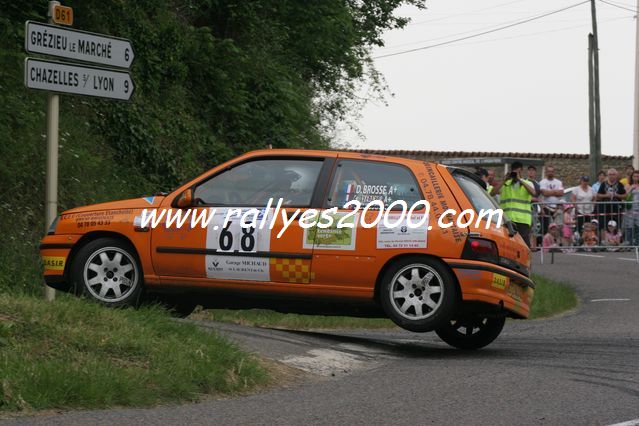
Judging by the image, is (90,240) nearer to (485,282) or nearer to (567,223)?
(485,282)

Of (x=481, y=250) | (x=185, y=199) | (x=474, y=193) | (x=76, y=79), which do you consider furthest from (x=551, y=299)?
(x=76, y=79)

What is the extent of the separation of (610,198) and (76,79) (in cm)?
1621

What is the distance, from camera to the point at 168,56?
849 inches

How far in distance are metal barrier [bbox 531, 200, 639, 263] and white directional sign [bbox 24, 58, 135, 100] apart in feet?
44.9

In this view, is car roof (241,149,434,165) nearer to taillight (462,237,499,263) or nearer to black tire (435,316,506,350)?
taillight (462,237,499,263)

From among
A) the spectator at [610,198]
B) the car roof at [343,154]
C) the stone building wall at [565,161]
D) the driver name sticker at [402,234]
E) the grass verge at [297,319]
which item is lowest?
the grass verge at [297,319]

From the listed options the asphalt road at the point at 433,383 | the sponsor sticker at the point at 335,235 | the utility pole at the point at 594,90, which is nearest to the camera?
the asphalt road at the point at 433,383

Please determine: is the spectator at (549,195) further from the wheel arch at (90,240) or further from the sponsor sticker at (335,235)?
the wheel arch at (90,240)

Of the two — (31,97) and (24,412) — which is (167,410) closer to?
(24,412)

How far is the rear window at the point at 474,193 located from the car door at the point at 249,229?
1.20 meters

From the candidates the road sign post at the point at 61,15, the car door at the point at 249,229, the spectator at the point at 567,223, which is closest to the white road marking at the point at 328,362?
the car door at the point at 249,229

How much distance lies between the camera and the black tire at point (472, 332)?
38.8ft

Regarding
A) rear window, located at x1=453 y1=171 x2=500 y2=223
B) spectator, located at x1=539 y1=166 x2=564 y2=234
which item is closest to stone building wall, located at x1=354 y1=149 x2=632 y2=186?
spectator, located at x1=539 y1=166 x2=564 y2=234

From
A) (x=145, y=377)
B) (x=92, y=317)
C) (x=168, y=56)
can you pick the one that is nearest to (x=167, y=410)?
(x=145, y=377)
